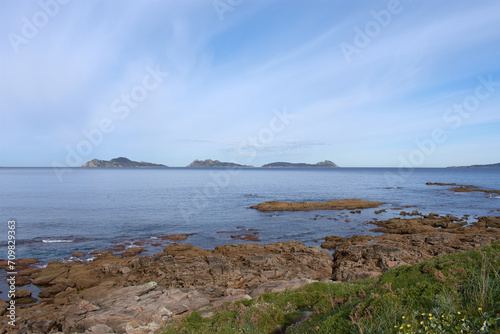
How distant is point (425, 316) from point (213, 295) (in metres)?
14.9

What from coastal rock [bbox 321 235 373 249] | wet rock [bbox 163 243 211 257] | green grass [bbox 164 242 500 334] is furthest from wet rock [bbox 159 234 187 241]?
green grass [bbox 164 242 500 334]

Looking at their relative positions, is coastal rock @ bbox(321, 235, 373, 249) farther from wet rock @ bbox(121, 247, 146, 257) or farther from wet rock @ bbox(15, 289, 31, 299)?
wet rock @ bbox(15, 289, 31, 299)

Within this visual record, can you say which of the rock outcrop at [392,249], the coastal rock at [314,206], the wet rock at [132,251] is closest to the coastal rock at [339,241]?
the rock outcrop at [392,249]

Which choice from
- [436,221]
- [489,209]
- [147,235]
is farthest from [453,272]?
[489,209]

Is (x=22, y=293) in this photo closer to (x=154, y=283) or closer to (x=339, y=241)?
Result: (x=154, y=283)

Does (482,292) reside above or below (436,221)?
above

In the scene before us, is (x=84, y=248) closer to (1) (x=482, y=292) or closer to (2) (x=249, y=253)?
(2) (x=249, y=253)

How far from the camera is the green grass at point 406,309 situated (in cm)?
714

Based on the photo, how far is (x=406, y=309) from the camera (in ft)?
26.5

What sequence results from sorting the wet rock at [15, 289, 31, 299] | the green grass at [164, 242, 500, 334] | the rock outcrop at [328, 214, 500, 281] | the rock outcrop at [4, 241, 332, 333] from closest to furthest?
the green grass at [164, 242, 500, 334]
the rock outcrop at [4, 241, 332, 333]
the wet rock at [15, 289, 31, 299]
the rock outcrop at [328, 214, 500, 281]

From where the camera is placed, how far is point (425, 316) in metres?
7.51

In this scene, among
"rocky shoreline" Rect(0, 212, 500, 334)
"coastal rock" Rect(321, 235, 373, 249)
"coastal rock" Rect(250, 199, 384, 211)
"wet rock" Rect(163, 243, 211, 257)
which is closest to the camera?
"rocky shoreline" Rect(0, 212, 500, 334)

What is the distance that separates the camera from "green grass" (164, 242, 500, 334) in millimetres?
7145

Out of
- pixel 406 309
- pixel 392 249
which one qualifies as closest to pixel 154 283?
pixel 406 309
